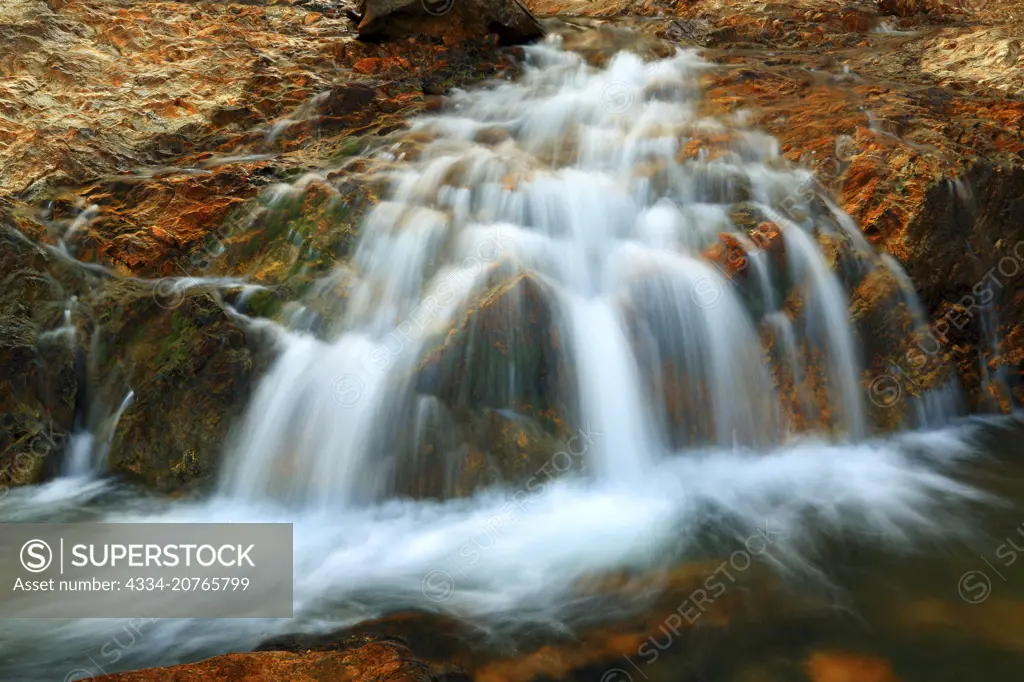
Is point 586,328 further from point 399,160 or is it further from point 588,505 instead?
point 399,160

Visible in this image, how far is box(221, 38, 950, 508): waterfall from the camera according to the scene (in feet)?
16.3

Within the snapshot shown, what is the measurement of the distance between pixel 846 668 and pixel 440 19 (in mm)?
8043

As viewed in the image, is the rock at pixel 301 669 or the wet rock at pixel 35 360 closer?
the rock at pixel 301 669

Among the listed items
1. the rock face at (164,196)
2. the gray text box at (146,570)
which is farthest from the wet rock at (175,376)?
the gray text box at (146,570)

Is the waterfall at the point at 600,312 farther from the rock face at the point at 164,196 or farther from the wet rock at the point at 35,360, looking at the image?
the wet rock at the point at 35,360

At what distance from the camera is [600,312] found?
5.42m

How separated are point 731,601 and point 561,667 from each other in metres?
1.04

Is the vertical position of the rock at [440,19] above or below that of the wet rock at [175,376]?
above

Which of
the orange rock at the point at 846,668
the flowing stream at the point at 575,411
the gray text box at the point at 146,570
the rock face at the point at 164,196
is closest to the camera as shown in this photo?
the orange rock at the point at 846,668

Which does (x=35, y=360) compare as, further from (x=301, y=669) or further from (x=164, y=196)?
(x=301, y=669)

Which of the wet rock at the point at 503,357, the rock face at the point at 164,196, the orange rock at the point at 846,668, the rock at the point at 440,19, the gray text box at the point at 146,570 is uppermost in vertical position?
the rock at the point at 440,19

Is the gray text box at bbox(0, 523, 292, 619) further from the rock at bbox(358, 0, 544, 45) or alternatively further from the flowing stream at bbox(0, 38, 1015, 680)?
the rock at bbox(358, 0, 544, 45)

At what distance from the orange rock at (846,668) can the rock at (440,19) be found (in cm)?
788

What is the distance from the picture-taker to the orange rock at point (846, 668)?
3227 millimetres
